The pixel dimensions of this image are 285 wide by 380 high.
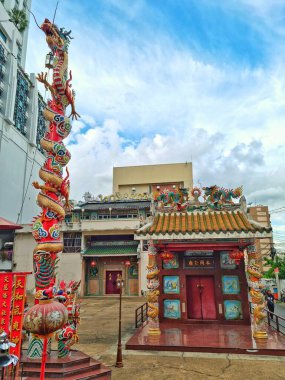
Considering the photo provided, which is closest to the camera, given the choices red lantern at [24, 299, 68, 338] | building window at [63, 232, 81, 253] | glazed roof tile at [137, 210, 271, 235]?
red lantern at [24, 299, 68, 338]

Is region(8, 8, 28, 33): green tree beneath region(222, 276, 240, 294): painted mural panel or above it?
above

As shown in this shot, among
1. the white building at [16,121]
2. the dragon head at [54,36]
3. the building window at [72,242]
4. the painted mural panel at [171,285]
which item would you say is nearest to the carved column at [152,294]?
the painted mural panel at [171,285]

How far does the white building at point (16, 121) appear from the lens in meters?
33.2

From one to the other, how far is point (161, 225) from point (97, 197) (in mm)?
26494

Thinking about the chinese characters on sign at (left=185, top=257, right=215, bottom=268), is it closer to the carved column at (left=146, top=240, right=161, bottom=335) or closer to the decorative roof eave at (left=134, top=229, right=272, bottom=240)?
the carved column at (left=146, top=240, right=161, bottom=335)

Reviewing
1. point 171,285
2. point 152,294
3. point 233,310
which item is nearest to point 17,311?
point 152,294

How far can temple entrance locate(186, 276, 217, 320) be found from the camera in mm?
13023

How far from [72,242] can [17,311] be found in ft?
84.4

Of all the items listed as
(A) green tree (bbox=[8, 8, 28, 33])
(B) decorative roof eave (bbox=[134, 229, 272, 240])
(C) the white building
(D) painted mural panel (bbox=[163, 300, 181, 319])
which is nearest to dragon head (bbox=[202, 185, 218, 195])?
(B) decorative roof eave (bbox=[134, 229, 272, 240])

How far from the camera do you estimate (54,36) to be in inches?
376

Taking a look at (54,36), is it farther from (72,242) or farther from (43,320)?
(72,242)

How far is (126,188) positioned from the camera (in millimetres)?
50000

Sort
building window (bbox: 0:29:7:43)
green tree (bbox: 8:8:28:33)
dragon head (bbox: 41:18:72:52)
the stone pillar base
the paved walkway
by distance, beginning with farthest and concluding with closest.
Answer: green tree (bbox: 8:8:28:33) → building window (bbox: 0:29:7:43) → dragon head (bbox: 41:18:72:52) → the stone pillar base → the paved walkway

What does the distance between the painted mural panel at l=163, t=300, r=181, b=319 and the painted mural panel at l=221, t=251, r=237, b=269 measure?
2815 millimetres
